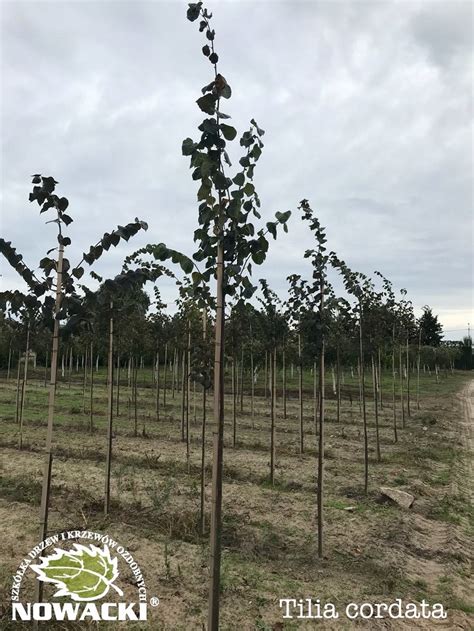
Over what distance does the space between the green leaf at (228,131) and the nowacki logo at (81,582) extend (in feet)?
12.1

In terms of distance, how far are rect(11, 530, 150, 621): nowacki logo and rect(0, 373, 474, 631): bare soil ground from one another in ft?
0.42

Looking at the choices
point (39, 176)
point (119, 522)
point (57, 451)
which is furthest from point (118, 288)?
point (57, 451)

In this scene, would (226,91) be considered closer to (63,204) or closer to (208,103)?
(208,103)

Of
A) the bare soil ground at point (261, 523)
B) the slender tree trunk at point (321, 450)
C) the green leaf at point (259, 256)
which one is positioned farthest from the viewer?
the slender tree trunk at point (321, 450)

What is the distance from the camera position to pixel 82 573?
17.6ft

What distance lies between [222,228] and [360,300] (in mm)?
7049

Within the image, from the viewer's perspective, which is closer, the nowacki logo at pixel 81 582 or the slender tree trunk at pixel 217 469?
the slender tree trunk at pixel 217 469

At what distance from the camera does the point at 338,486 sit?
10.2 meters

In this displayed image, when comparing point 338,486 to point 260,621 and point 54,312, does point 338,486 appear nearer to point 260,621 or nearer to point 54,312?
point 260,621

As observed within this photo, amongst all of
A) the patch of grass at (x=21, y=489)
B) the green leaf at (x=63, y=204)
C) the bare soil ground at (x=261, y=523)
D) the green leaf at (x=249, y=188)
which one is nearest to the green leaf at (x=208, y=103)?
the green leaf at (x=249, y=188)

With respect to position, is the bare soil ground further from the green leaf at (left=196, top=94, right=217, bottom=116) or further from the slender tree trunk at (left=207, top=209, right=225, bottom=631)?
the green leaf at (left=196, top=94, right=217, bottom=116)

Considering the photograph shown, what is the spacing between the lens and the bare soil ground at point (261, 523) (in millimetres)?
5152

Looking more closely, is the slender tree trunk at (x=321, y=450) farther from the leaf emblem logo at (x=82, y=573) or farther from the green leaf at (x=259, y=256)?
the green leaf at (x=259, y=256)

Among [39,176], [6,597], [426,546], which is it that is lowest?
[426,546]
